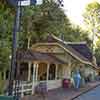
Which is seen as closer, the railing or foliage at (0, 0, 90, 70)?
foliage at (0, 0, 90, 70)

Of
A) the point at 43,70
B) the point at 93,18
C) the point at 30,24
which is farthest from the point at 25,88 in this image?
the point at 93,18

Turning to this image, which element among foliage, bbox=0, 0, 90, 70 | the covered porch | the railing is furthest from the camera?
the covered porch

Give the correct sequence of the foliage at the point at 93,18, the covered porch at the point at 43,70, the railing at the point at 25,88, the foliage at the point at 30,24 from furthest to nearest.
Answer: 1. the foliage at the point at 93,18
2. the covered porch at the point at 43,70
3. the railing at the point at 25,88
4. the foliage at the point at 30,24

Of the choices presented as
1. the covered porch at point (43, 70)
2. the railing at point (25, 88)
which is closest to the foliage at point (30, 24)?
the covered porch at point (43, 70)

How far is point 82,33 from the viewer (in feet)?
220

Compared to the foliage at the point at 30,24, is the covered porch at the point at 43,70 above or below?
below

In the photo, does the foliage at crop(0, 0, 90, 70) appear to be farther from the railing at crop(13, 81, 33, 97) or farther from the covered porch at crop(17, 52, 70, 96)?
the railing at crop(13, 81, 33, 97)

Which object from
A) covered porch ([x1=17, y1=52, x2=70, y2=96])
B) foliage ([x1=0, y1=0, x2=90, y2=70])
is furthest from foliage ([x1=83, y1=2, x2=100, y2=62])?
covered porch ([x1=17, y1=52, x2=70, y2=96])

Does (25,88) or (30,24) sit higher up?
(30,24)

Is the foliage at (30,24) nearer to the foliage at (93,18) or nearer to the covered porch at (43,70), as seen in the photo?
the covered porch at (43,70)

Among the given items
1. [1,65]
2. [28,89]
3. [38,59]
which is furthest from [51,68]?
[1,65]

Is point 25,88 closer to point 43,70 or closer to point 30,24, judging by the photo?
point 30,24

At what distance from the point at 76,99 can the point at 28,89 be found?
9.70 feet

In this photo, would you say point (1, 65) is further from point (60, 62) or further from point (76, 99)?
point (60, 62)
